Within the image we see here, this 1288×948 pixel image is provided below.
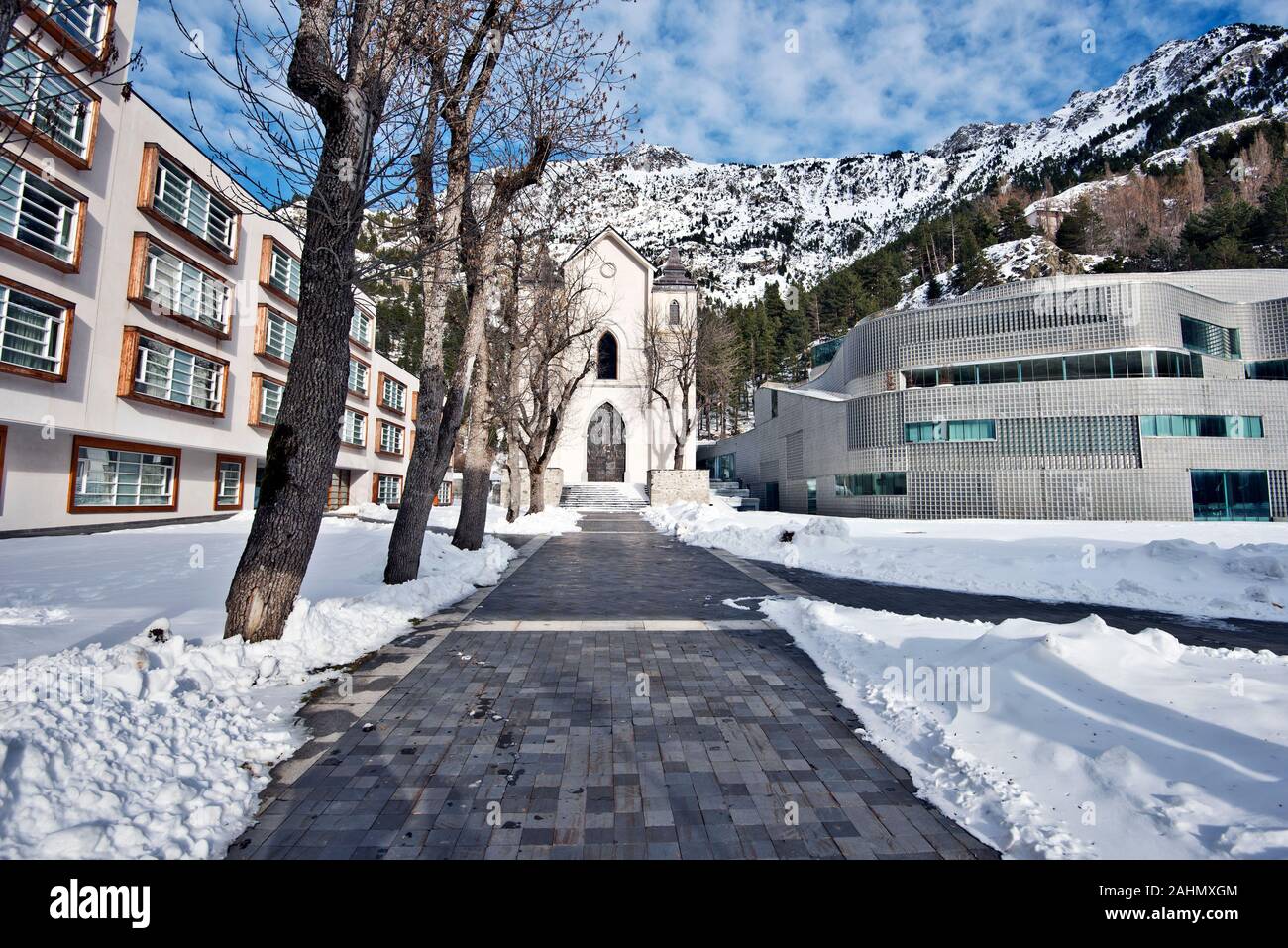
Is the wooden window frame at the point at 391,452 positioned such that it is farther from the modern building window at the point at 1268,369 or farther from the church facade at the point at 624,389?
the modern building window at the point at 1268,369

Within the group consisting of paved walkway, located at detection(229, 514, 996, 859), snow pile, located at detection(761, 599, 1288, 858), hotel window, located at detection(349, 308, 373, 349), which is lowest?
paved walkway, located at detection(229, 514, 996, 859)

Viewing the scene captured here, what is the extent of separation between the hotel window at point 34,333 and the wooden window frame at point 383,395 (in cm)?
2011

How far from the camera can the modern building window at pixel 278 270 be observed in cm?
2331

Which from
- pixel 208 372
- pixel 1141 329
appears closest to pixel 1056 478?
pixel 1141 329

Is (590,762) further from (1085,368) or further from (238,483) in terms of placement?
(1085,368)

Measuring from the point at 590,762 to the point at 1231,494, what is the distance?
109ft

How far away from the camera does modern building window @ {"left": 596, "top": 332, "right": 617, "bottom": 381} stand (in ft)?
134

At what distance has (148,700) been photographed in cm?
375

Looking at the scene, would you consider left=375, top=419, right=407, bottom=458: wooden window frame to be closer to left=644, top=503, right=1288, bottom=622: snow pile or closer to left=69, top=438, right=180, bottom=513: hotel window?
left=69, top=438, right=180, bottom=513: hotel window

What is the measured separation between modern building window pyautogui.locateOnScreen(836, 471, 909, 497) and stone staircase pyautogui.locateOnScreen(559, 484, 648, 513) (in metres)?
11.4

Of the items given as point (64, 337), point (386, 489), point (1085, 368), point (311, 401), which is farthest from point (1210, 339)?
point (386, 489)

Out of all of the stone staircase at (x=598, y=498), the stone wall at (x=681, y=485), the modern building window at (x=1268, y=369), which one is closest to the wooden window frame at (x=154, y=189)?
the stone staircase at (x=598, y=498)

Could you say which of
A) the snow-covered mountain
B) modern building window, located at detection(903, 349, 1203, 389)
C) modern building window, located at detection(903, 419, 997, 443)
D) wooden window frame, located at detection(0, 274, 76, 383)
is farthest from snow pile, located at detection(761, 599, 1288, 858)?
the snow-covered mountain
